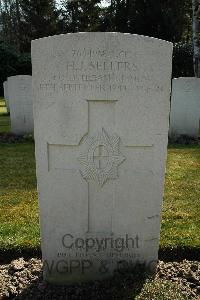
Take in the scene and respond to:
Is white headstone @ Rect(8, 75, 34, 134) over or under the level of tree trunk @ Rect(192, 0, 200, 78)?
under

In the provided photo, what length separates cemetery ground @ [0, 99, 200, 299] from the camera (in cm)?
279

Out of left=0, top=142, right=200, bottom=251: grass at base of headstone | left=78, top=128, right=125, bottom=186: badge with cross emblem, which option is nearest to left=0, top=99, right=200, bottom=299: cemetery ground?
left=0, top=142, right=200, bottom=251: grass at base of headstone

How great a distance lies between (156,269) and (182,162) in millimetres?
3949

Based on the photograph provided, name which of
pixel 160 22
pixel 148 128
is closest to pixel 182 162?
pixel 148 128

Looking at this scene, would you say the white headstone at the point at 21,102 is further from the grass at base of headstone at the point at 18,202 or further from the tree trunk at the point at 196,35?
the tree trunk at the point at 196,35

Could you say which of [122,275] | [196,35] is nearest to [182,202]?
[122,275]

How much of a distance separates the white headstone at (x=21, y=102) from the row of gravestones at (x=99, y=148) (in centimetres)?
648

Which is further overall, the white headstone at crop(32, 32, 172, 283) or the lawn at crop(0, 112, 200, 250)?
the lawn at crop(0, 112, 200, 250)

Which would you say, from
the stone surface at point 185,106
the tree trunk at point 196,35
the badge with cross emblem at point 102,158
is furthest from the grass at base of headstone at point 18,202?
the tree trunk at point 196,35

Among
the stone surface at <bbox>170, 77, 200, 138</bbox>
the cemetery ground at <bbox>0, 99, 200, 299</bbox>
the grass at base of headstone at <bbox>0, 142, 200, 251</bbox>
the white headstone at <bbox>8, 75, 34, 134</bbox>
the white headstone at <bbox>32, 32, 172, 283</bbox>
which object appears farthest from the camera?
the white headstone at <bbox>8, 75, 34, 134</bbox>

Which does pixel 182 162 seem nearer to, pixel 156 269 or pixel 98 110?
pixel 156 269

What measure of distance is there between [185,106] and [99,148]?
625 cm

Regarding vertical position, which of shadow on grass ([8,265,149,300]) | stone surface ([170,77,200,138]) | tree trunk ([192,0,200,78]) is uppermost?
tree trunk ([192,0,200,78])

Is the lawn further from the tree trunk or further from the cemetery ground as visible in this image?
the tree trunk
